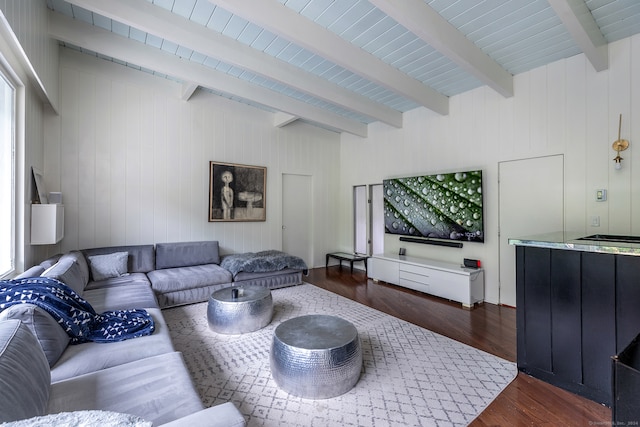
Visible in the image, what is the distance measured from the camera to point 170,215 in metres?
4.49

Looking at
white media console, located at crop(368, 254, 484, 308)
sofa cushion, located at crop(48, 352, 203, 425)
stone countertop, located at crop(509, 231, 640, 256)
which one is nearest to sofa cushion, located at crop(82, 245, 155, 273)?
sofa cushion, located at crop(48, 352, 203, 425)

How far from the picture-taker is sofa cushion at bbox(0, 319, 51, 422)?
964 mm

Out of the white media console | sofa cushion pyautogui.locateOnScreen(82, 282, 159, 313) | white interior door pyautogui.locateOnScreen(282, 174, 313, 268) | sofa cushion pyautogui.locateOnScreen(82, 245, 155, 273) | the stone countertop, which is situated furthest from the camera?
white interior door pyautogui.locateOnScreen(282, 174, 313, 268)

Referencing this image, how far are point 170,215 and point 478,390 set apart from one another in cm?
443

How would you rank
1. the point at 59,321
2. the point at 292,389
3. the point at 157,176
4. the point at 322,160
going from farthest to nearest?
the point at 322,160
the point at 157,176
the point at 292,389
the point at 59,321

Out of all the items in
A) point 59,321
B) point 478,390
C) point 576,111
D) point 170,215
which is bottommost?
point 478,390

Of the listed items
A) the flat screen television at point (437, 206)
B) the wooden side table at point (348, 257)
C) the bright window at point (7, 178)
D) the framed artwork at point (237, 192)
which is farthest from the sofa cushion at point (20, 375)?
the wooden side table at point (348, 257)

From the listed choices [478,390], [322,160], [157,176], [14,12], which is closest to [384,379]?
[478,390]

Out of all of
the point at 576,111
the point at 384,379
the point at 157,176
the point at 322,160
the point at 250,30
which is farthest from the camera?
the point at 322,160

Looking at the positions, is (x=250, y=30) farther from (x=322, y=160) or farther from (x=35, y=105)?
(x=322, y=160)

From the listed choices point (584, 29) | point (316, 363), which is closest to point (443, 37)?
point (584, 29)

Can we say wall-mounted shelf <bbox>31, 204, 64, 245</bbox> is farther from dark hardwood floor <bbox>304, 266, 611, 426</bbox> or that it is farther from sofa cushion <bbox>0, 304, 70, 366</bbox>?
dark hardwood floor <bbox>304, 266, 611, 426</bbox>

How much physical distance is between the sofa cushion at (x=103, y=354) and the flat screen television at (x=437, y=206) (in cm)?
382

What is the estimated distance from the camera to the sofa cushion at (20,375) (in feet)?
3.16
